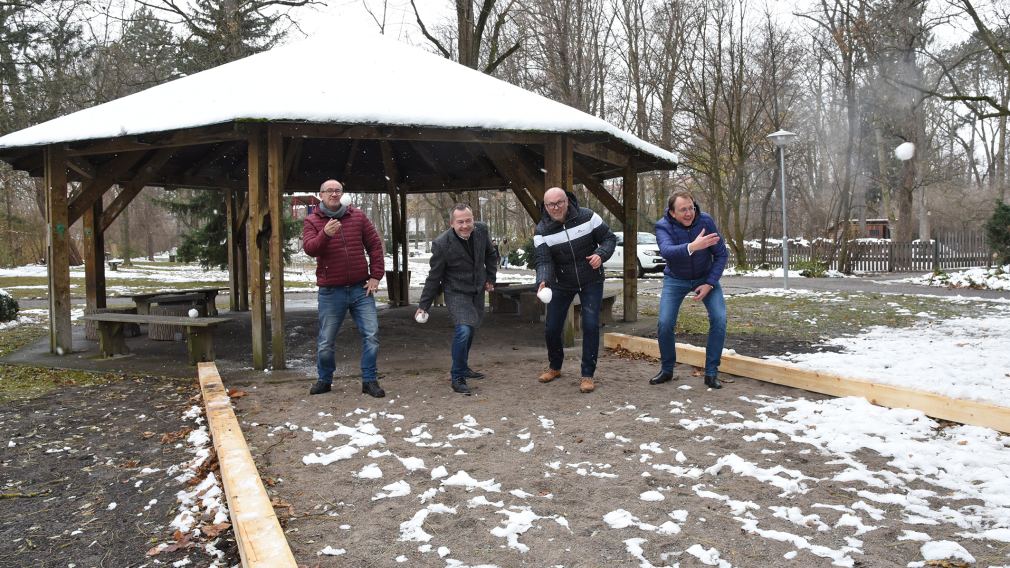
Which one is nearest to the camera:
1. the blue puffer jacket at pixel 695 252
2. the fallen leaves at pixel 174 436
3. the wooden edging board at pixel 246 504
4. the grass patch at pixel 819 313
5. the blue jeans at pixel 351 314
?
the wooden edging board at pixel 246 504

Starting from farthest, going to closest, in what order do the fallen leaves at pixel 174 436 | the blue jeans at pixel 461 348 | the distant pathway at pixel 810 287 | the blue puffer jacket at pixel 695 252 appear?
the distant pathway at pixel 810 287 < the blue jeans at pixel 461 348 < the blue puffer jacket at pixel 695 252 < the fallen leaves at pixel 174 436

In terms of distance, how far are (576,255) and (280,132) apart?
3200mm

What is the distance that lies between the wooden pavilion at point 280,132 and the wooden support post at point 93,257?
0.02 meters

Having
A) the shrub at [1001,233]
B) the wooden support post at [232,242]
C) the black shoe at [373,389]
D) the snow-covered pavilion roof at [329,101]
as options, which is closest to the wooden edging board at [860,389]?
the snow-covered pavilion roof at [329,101]

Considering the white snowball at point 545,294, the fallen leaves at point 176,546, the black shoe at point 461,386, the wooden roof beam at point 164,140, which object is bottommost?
the fallen leaves at point 176,546

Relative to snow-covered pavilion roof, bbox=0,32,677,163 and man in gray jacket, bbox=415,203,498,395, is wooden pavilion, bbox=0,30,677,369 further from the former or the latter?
man in gray jacket, bbox=415,203,498,395

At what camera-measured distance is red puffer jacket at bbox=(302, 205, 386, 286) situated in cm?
580

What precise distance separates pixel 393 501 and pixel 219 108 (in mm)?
4741

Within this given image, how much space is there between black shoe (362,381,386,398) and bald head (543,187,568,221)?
6.97 ft

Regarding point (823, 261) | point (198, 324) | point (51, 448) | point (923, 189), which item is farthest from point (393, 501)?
point (923, 189)

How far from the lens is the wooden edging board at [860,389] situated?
14.8ft

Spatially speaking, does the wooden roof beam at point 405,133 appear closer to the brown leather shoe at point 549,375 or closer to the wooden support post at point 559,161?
the wooden support post at point 559,161

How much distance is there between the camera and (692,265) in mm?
5863

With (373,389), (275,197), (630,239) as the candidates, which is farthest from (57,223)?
(630,239)
